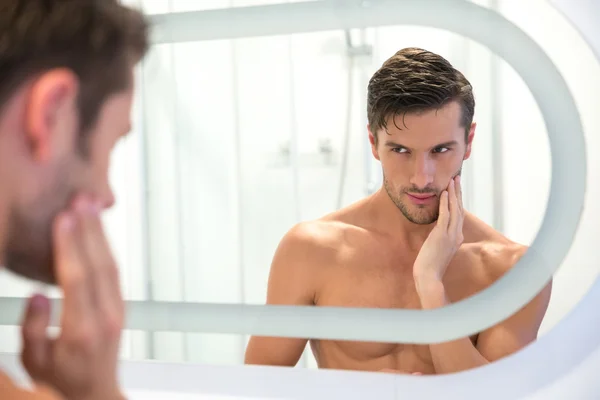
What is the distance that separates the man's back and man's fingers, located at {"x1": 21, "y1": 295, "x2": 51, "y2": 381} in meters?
0.37

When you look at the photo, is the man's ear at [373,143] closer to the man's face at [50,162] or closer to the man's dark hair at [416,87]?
the man's dark hair at [416,87]

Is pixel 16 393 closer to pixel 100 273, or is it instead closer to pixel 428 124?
pixel 100 273

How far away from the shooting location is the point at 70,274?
Answer: 48cm

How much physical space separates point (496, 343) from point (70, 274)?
546 millimetres

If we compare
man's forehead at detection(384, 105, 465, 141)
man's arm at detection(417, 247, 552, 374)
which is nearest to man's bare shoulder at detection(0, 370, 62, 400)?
man's arm at detection(417, 247, 552, 374)

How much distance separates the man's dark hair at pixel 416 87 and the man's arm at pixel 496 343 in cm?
30

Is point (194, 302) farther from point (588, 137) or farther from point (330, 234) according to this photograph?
point (588, 137)

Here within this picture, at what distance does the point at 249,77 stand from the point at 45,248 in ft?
1.81

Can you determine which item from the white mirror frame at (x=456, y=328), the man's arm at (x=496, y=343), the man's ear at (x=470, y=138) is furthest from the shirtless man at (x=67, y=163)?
the man's ear at (x=470, y=138)

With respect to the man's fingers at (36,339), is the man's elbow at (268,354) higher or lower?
lower

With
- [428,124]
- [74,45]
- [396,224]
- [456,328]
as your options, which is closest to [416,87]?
[428,124]

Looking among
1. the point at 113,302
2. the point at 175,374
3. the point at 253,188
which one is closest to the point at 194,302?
the point at 175,374

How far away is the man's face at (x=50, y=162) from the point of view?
452 mm

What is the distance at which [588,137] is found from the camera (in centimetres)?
74
